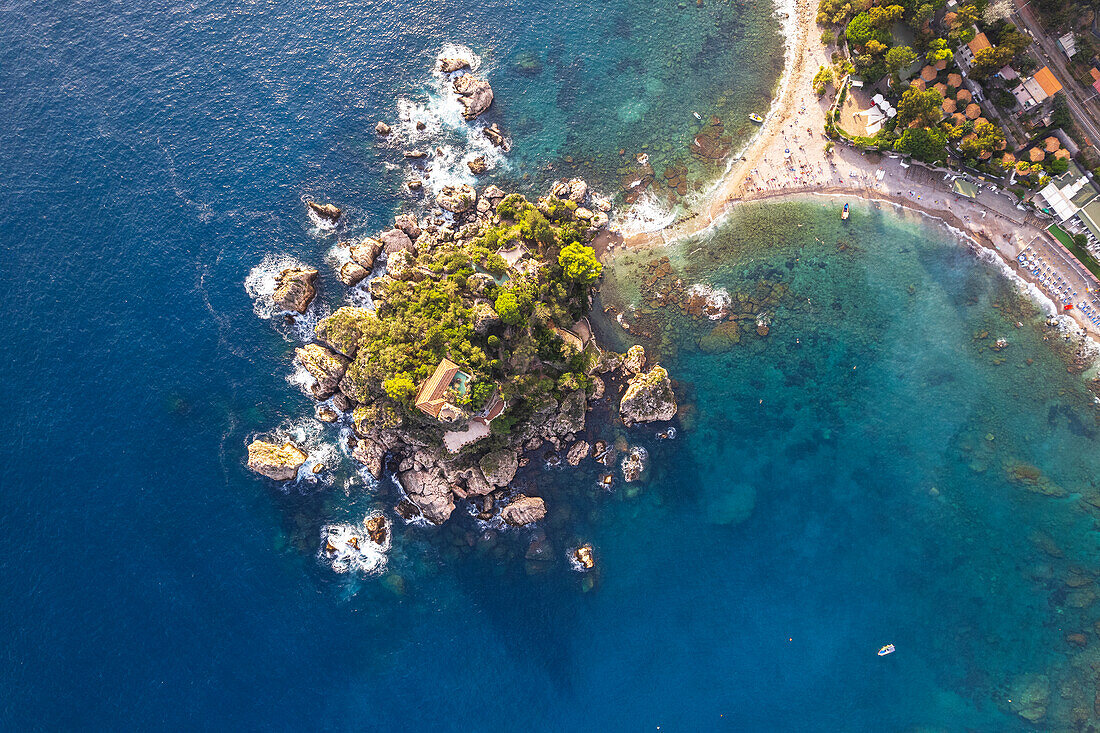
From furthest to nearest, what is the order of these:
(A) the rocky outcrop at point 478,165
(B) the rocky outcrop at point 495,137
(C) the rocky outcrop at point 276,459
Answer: (B) the rocky outcrop at point 495,137 < (A) the rocky outcrop at point 478,165 < (C) the rocky outcrop at point 276,459

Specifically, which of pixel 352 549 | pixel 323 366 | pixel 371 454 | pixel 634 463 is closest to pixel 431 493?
pixel 371 454

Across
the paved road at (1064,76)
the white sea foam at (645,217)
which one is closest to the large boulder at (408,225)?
the white sea foam at (645,217)

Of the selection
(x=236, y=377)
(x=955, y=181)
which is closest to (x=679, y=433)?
(x=955, y=181)

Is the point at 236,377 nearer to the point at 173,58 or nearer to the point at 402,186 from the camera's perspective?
the point at 402,186

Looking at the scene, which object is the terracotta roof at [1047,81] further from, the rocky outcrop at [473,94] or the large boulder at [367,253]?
the large boulder at [367,253]

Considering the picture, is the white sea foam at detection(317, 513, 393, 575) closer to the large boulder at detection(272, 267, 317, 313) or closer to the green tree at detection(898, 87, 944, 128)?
the large boulder at detection(272, 267, 317, 313)

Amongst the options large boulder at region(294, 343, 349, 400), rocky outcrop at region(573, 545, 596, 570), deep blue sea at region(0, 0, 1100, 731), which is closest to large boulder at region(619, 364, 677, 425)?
deep blue sea at region(0, 0, 1100, 731)
